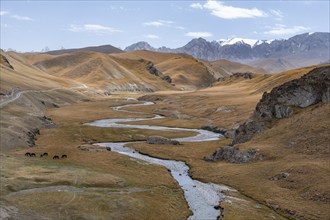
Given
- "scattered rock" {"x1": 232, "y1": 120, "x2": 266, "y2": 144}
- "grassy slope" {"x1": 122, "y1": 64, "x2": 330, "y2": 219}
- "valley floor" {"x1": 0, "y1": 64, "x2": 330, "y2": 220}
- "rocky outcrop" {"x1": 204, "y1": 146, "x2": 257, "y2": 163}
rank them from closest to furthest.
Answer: "valley floor" {"x1": 0, "y1": 64, "x2": 330, "y2": 220}, "grassy slope" {"x1": 122, "y1": 64, "x2": 330, "y2": 219}, "rocky outcrop" {"x1": 204, "y1": 146, "x2": 257, "y2": 163}, "scattered rock" {"x1": 232, "y1": 120, "x2": 266, "y2": 144}

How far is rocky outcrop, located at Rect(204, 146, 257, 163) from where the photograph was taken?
91488 millimetres

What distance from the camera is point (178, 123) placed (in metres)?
170

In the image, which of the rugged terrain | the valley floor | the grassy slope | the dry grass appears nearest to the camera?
the dry grass

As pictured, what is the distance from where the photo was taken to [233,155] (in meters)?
94.6

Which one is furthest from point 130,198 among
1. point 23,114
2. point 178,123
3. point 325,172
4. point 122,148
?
point 178,123

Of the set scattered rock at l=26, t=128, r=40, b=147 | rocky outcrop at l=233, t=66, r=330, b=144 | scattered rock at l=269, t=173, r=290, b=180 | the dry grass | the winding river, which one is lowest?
the winding river

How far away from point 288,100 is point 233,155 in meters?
28.1

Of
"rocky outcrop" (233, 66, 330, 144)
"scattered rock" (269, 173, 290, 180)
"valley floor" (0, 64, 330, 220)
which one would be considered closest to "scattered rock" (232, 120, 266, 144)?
"rocky outcrop" (233, 66, 330, 144)

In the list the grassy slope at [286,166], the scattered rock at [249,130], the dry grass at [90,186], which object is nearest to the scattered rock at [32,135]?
the dry grass at [90,186]

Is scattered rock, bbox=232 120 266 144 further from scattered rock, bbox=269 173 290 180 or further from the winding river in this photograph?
scattered rock, bbox=269 173 290 180

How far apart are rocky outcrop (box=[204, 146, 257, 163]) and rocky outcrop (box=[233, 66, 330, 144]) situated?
11.3 metres

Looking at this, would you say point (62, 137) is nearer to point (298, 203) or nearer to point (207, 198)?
point (207, 198)

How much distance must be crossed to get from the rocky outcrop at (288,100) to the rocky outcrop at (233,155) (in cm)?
1126

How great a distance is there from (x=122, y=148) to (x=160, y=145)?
35.4 feet
